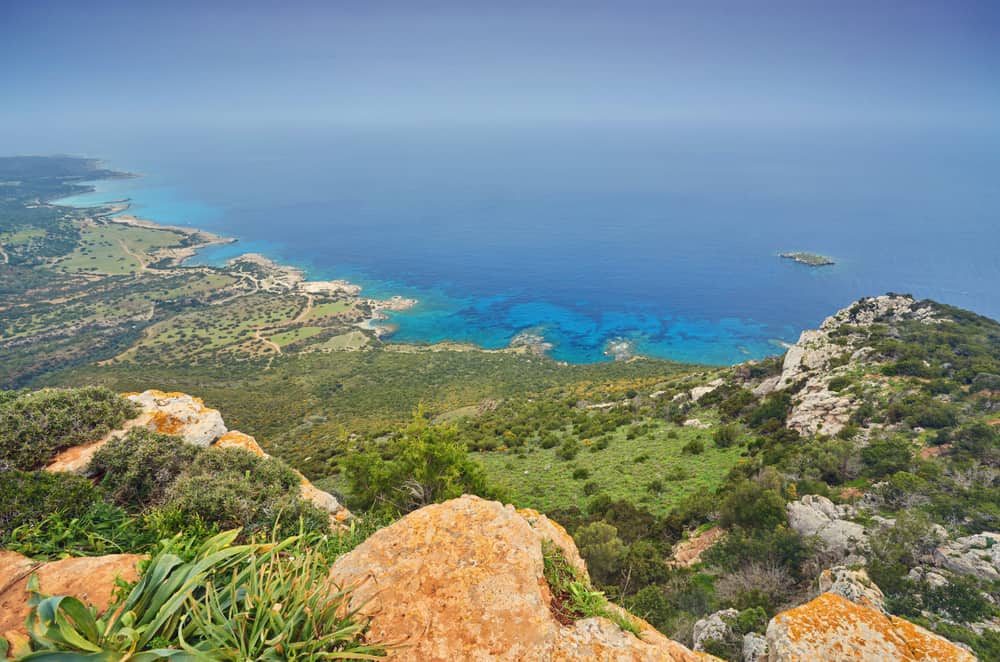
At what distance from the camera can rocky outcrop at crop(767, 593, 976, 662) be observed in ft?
18.2

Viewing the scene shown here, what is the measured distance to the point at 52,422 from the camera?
31.9 ft

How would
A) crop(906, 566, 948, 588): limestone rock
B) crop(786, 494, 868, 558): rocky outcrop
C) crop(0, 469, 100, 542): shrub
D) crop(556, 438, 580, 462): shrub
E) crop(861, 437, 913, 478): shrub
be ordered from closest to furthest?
1. crop(0, 469, 100, 542): shrub
2. crop(906, 566, 948, 588): limestone rock
3. crop(786, 494, 868, 558): rocky outcrop
4. crop(861, 437, 913, 478): shrub
5. crop(556, 438, 580, 462): shrub

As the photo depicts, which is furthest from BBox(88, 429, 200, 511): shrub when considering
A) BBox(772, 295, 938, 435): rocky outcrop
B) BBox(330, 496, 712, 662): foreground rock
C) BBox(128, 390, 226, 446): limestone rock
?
BBox(772, 295, 938, 435): rocky outcrop

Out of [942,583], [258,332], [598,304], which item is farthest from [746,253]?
[942,583]

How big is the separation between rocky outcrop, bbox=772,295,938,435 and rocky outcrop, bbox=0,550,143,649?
2425 centimetres

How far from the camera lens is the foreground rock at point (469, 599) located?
13.1ft

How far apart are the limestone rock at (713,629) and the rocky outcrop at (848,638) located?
2652 mm

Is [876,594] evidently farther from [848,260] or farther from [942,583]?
[848,260]

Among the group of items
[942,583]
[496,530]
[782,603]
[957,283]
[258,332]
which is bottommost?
[258,332]

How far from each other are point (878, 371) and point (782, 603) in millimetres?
20834

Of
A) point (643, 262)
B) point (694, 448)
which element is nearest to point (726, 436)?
point (694, 448)

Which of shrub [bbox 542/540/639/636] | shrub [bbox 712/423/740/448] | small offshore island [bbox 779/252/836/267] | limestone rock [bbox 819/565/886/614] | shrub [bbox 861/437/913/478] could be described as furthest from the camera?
small offshore island [bbox 779/252/836/267]

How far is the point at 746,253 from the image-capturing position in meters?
136

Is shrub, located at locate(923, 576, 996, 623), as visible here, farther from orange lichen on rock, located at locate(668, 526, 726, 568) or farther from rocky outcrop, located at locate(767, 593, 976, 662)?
orange lichen on rock, located at locate(668, 526, 726, 568)
